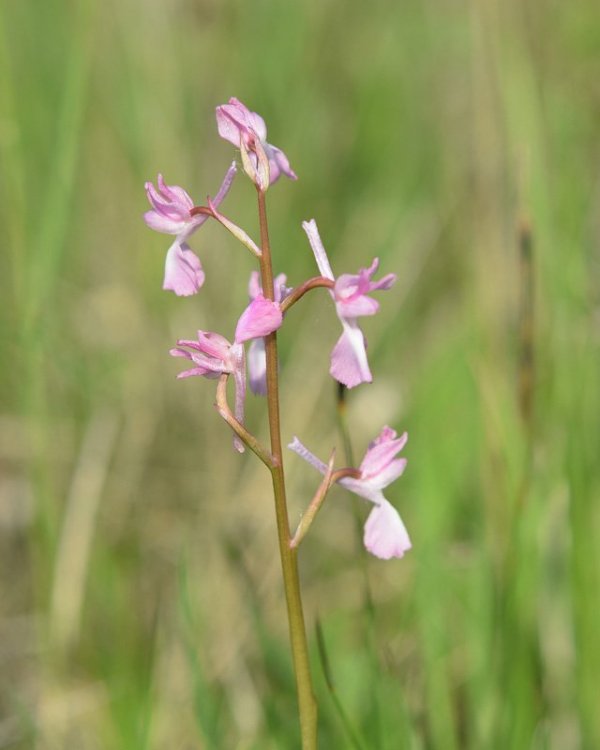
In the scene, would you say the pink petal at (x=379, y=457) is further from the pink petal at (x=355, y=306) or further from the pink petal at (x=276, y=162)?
the pink petal at (x=276, y=162)

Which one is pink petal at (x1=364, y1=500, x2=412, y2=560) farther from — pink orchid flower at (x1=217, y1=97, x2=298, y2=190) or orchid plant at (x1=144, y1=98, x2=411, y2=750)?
pink orchid flower at (x1=217, y1=97, x2=298, y2=190)

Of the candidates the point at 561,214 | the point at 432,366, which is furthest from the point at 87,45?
the point at 561,214

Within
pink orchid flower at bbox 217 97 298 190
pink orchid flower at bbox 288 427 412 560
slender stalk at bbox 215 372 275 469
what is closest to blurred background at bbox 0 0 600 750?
pink orchid flower at bbox 288 427 412 560

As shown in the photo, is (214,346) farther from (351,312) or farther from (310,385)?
(310,385)

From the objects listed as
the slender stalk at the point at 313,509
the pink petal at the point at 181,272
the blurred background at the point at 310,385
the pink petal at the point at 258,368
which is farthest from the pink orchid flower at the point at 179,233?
the blurred background at the point at 310,385

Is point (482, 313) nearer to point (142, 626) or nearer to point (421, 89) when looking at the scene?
point (142, 626)

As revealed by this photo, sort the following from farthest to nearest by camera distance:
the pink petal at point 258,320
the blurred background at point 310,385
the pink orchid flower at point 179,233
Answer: the blurred background at point 310,385 < the pink orchid flower at point 179,233 < the pink petal at point 258,320

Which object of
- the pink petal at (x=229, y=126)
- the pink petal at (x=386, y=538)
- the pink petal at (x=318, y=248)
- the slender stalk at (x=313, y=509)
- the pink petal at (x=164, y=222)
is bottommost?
the pink petal at (x=386, y=538)

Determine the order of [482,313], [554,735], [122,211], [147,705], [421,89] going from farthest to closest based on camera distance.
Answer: [421,89], [122,211], [482,313], [554,735], [147,705]

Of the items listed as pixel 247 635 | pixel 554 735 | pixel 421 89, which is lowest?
pixel 554 735
